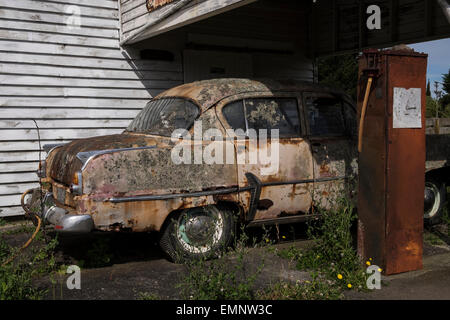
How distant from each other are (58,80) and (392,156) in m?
5.47

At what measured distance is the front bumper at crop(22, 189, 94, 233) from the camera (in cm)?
395

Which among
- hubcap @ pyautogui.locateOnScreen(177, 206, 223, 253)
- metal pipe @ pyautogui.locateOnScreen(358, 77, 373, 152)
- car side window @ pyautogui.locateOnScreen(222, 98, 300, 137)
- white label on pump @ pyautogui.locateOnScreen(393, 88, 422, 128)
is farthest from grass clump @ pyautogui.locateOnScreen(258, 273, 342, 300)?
car side window @ pyautogui.locateOnScreen(222, 98, 300, 137)

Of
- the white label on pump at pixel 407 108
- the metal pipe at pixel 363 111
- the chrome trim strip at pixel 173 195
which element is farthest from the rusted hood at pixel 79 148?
the white label on pump at pixel 407 108

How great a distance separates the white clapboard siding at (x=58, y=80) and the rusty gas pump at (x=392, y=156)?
4792 mm

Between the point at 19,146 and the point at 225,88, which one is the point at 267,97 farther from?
the point at 19,146

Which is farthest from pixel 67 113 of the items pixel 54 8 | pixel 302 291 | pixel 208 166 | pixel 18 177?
pixel 302 291

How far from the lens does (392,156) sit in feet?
13.7

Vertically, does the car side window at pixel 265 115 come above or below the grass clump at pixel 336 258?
above

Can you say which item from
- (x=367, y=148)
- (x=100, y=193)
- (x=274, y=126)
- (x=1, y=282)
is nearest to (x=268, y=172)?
(x=274, y=126)

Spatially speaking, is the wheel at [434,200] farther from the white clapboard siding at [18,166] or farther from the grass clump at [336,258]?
the white clapboard siding at [18,166]

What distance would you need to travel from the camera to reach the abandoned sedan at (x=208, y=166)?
4180 millimetres

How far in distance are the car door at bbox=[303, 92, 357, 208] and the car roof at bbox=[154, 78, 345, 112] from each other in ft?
0.66

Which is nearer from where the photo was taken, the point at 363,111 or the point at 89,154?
the point at 89,154

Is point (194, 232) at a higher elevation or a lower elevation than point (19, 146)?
lower
